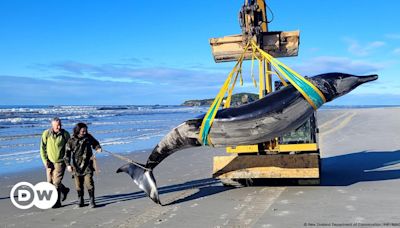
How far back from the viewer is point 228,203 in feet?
25.6

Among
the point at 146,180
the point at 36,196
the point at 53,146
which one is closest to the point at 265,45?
the point at 146,180

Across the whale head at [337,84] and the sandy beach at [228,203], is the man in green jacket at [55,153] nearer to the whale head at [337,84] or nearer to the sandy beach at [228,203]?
the sandy beach at [228,203]

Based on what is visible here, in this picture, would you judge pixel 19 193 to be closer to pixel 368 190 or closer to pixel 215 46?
pixel 215 46

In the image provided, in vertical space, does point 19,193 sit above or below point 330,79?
below

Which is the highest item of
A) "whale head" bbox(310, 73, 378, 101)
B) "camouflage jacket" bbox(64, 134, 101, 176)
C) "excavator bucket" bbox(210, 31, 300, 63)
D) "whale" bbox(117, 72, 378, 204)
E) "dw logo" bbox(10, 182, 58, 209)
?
"excavator bucket" bbox(210, 31, 300, 63)

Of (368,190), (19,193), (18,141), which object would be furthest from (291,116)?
(18,141)

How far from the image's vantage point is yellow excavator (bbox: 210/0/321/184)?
851 centimetres

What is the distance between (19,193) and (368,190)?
7.59m

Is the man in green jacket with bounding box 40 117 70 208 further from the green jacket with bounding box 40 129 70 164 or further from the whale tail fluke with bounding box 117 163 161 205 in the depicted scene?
the whale tail fluke with bounding box 117 163 161 205

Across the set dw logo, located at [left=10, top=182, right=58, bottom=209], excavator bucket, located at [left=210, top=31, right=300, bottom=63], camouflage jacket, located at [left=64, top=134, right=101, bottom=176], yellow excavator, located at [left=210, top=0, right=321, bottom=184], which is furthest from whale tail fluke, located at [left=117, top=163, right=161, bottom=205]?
excavator bucket, located at [left=210, top=31, right=300, bottom=63]

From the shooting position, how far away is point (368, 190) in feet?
27.5

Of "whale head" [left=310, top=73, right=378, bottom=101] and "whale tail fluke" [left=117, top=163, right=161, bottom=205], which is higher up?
"whale head" [left=310, top=73, right=378, bottom=101]

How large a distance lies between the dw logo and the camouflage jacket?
0.67 metres

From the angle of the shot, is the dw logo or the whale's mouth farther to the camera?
the dw logo
